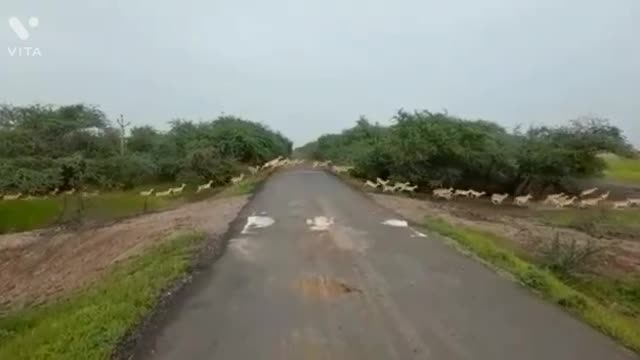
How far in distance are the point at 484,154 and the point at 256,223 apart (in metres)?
19.9

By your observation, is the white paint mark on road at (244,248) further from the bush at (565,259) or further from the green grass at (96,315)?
the bush at (565,259)

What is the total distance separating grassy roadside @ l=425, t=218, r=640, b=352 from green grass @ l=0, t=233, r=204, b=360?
5.71 m

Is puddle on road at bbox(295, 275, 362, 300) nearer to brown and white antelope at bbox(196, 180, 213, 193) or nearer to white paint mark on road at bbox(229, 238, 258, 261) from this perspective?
white paint mark on road at bbox(229, 238, 258, 261)

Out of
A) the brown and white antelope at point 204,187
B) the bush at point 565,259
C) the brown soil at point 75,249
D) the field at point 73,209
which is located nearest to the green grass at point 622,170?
the brown and white antelope at point 204,187

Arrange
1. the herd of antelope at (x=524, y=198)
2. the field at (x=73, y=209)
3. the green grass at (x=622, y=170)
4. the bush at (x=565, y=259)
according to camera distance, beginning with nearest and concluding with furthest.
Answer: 1. the bush at (x=565, y=259)
2. the field at (x=73, y=209)
3. the herd of antelope at (x=524, y=198)
4. the green grass at (x=622, y=170)

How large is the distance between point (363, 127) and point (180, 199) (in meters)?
30.0

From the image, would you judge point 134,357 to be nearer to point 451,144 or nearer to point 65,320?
point 65,320

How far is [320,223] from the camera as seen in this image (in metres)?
17.2

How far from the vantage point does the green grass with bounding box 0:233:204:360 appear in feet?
23.5

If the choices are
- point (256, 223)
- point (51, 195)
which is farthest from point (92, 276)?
point (51, 195)

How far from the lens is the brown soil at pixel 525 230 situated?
1585cm

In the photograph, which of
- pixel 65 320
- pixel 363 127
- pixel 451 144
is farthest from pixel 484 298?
pixel 363 127

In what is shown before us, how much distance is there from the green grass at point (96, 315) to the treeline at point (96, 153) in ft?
80.2

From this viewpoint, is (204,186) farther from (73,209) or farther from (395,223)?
(395,223)
